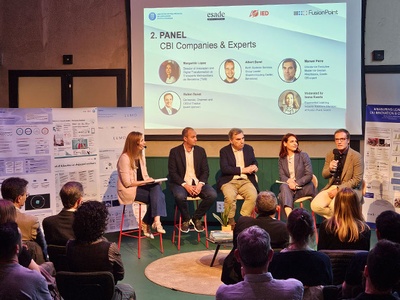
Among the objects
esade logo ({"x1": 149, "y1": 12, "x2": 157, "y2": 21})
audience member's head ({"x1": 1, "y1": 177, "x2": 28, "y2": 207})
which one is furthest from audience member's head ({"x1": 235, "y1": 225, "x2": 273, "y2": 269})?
esade logo ({"x1": 149, "y1": 12, "x2": 157, "y2": 21})

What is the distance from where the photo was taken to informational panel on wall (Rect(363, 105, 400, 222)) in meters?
6.78

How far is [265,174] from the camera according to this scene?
7844 mm

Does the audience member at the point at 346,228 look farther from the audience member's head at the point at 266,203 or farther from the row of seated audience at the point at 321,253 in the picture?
the audience member's head at the point at 266,203

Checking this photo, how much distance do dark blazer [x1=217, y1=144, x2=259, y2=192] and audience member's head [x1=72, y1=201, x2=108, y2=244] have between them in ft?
11.9

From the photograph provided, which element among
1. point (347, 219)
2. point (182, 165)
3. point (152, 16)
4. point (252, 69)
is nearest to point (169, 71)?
point (152, 16)

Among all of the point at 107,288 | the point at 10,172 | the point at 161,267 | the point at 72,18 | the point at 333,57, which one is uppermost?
the point at 72,18

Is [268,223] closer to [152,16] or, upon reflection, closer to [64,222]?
[64,222]

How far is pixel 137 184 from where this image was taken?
648 centimetres

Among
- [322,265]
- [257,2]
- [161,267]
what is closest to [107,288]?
[322,265]

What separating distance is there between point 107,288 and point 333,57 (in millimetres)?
5204

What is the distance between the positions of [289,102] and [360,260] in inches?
185

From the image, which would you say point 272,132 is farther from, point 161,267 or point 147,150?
point 161,267

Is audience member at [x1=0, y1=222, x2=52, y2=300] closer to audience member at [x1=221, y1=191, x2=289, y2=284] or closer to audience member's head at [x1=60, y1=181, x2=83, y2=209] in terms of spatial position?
audience member's head at [x1=60, y1=181, x2=83, y2=209]

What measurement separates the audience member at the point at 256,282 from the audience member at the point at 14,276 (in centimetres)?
87
